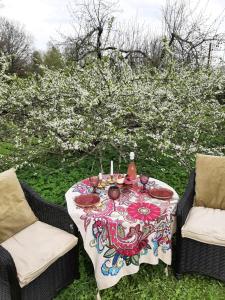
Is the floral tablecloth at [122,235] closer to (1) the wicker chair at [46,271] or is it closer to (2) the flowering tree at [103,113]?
(1) the wicker chair at [46,271]

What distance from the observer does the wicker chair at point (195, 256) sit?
3.13m

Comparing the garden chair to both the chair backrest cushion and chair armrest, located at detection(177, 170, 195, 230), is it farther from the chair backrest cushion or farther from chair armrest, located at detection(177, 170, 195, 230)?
the chair backrest cushion

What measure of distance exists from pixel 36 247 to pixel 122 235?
833mm

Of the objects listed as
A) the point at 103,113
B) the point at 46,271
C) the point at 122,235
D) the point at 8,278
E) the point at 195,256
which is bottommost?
the point at 195,256

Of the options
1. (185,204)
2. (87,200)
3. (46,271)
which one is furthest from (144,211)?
(46,271)

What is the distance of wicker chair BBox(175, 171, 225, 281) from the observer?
3.13 metres

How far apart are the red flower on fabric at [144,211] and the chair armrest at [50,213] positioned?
0.64m

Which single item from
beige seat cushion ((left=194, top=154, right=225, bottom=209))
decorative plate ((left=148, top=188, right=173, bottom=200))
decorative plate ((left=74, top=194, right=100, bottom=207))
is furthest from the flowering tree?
decorative plate ((left=74, top=194, right=100, bottom=207))

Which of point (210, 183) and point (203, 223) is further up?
point (210, 183)

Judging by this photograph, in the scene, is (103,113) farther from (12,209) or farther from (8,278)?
(8,278)

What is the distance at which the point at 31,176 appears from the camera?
5.50 meters

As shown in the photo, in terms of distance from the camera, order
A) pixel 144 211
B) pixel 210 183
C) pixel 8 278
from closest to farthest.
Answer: pixel 8 278, pixel 144 211, pixel 210 183

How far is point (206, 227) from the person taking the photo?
318 cm

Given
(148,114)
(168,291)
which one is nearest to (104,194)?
(168,291)
